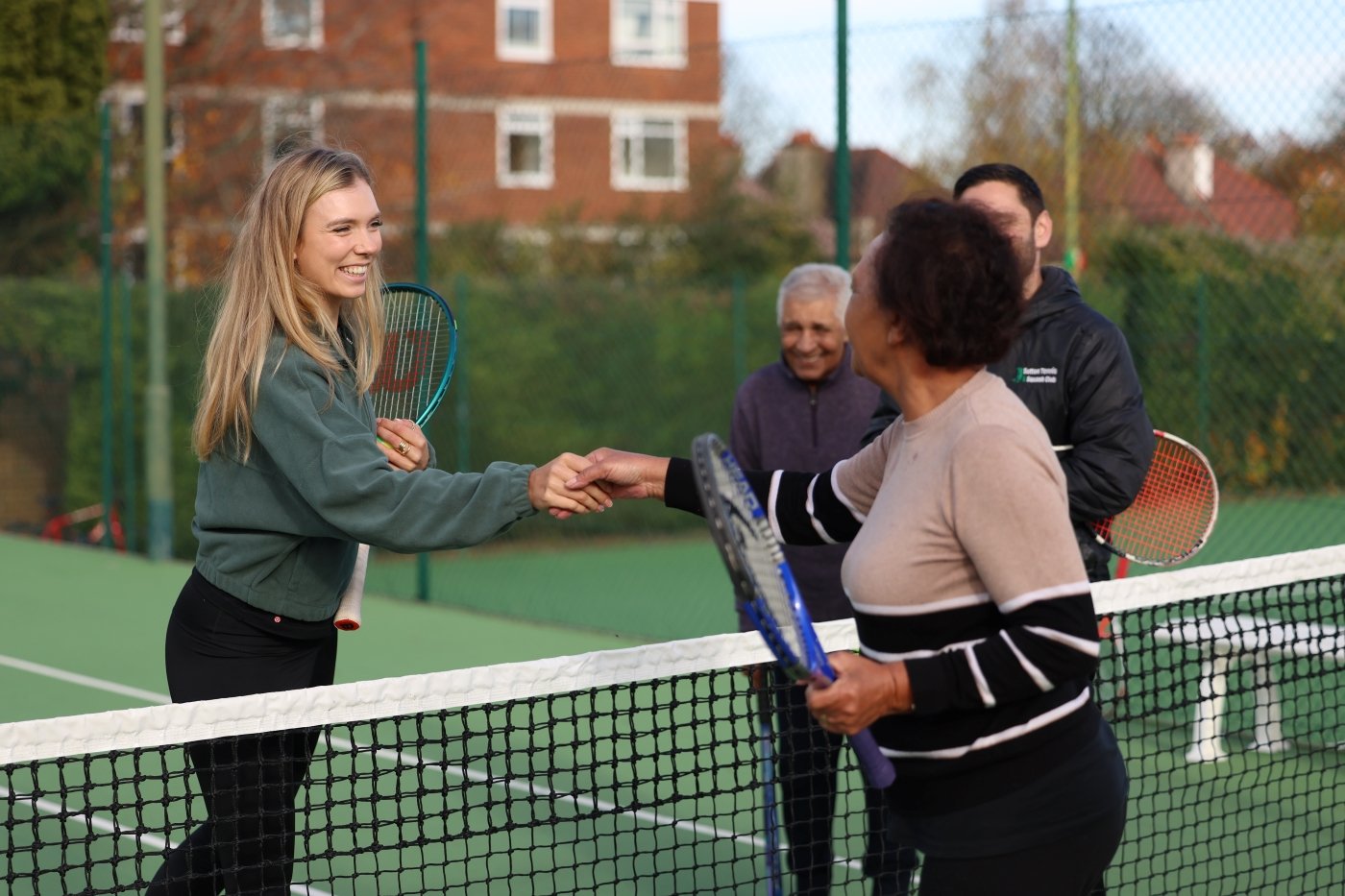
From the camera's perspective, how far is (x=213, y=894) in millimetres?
3227

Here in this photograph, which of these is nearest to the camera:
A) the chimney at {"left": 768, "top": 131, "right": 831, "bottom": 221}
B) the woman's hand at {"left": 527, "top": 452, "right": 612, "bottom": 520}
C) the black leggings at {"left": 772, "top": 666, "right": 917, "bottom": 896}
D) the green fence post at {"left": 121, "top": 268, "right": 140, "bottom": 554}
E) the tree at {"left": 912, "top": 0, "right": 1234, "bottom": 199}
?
the woman's hand at {"left": 527, "top": 452, "right": 612, "bottom": 520}

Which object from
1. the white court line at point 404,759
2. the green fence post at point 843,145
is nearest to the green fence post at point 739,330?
the green fence post at point 843,145

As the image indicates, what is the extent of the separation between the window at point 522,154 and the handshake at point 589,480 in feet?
56.6

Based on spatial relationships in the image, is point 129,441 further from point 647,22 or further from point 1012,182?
point 647,22

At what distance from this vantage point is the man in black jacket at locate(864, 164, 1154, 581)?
366 cm

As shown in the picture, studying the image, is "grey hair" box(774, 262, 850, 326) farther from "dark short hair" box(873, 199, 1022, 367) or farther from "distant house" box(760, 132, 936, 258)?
"dark short hair" box(873, 199, 1022, 367)

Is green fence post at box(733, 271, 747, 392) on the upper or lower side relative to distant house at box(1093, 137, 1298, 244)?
lower

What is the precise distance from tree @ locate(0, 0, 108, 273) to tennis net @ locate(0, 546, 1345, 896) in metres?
9.20

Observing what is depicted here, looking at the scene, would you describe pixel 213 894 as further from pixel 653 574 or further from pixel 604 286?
pixel 604 286

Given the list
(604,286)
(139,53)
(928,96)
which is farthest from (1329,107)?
(139,53)

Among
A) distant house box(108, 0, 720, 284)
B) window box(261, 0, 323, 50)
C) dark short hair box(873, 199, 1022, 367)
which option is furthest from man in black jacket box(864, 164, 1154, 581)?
window box(261, 0, 323, 50)

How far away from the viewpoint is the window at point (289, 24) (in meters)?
23.5

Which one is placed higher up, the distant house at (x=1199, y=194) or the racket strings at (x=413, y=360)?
the distant house at (x=1199, y=194)

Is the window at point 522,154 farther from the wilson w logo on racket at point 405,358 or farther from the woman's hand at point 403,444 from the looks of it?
the woman's hand at point 403,444
